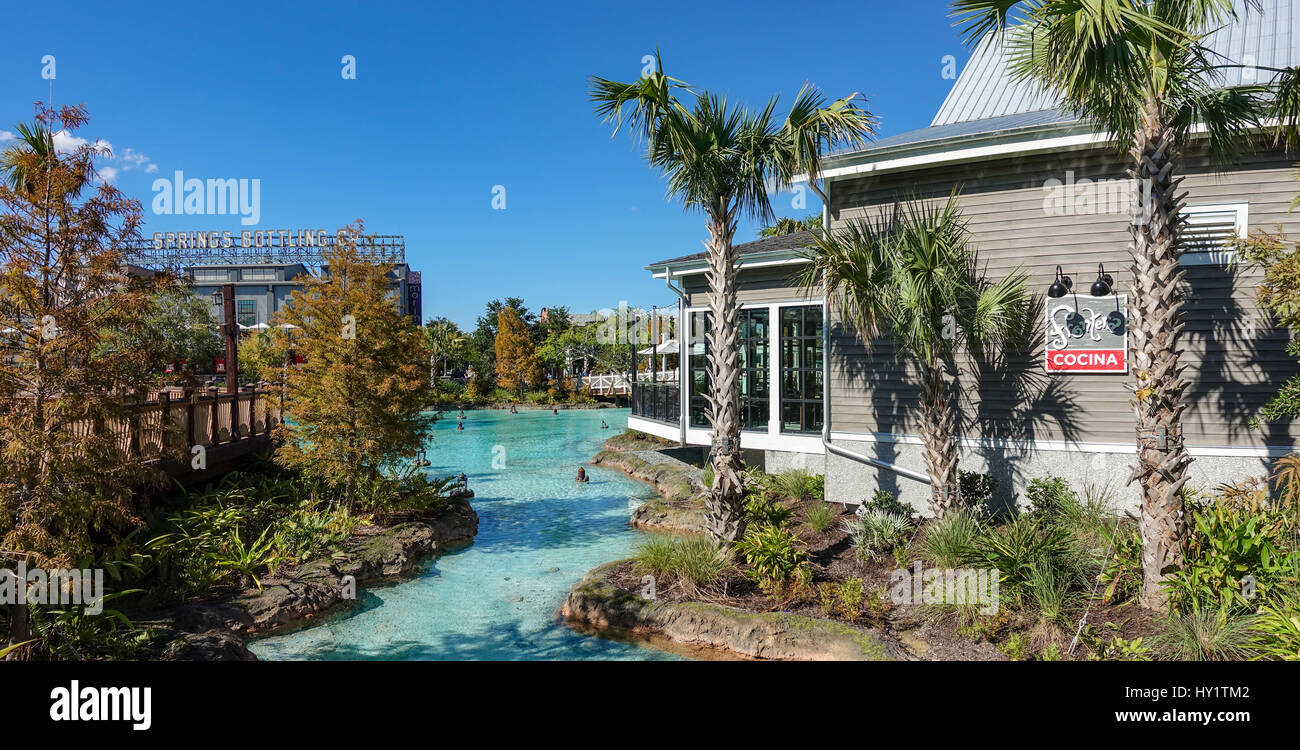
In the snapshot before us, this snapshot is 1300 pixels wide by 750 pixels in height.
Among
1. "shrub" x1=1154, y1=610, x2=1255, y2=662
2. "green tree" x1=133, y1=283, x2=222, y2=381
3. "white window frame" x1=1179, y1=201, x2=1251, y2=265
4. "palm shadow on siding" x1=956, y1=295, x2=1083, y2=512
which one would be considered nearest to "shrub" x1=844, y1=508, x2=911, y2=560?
"palm shadow on siding" x1=956, y1=295, x2=1083, y2=512

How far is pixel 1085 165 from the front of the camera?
386 inches

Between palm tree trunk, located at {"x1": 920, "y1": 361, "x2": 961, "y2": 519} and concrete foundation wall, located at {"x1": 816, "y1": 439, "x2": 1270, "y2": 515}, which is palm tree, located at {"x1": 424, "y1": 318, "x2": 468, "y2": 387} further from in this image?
palm tree trunk, located at {"x1": 920, "y1": 361, "x2": 961, "y2": 519}

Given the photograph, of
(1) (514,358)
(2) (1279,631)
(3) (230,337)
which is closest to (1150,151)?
(2) (1279,631)

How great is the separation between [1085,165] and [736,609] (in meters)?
8.05

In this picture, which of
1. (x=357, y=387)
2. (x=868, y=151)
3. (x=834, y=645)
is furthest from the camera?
(x=357, y=387)

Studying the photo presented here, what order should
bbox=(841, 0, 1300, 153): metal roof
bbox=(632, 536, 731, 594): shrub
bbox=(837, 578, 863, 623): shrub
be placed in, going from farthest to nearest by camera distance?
bbox=(841, 0, 1300, 153): metal roof → bbox=(632, 536, 731, 594): shrub → bbox=(837, 578, 863, 623): shrub

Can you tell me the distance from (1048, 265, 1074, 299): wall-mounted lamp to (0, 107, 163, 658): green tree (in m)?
10.8

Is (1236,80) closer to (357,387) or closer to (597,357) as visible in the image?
(357,387)

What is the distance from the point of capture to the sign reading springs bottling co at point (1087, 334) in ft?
31.2

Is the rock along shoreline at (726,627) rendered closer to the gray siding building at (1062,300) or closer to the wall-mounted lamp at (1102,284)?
the gray siding building at (1062,300)

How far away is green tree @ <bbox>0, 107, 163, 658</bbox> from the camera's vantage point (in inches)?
207

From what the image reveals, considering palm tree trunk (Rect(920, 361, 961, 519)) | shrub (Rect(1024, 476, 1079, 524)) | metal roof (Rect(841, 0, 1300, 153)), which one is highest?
metal roof (Rect(841, 0, 1300, 153))

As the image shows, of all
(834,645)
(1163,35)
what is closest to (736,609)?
(834,645)

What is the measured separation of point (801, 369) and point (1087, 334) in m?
5.06
